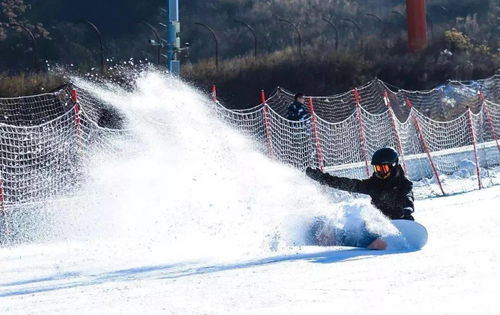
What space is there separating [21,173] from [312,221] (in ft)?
21.0

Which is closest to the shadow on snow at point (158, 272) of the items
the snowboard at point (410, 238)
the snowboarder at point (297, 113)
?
the snowboard at point (410, 238)

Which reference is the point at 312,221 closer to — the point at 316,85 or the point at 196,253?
the point at 196,253

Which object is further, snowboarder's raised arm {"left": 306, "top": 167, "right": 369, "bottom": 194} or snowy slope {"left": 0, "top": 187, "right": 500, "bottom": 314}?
snowboarder's raised arm {"left": 306, "top": 167, "right": 369, "bottom": 194}

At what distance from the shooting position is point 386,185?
1300 centimetres

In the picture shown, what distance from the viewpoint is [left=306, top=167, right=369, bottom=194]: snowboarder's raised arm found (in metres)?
13.0

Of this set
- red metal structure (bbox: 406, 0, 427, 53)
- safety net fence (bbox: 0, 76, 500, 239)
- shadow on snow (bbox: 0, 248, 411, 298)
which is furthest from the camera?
red metal structure (bbox: 406, 0, 427, 53)

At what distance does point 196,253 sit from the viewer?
1250 cm

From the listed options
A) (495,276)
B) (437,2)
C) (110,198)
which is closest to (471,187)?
(110,198)

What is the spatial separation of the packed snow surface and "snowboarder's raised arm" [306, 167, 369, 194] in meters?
0.20

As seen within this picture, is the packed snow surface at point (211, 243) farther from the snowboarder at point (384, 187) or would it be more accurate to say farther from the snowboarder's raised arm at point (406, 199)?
the snowboarder's raised arm at point (406, 199)

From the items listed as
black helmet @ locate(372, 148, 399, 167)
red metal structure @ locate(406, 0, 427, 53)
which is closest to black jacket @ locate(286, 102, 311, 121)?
black helmet @ locate(372, 148, 399, 167)

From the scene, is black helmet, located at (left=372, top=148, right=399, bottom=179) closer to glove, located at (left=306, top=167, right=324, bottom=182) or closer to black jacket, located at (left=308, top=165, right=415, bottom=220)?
black jacket, located at (left=308, top=165, right=415, bottom=220)

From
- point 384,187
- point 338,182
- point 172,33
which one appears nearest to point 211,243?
point 338,182

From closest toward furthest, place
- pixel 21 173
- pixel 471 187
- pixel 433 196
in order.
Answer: pixel 21 173
pixel 433 196
pixel 471 187
